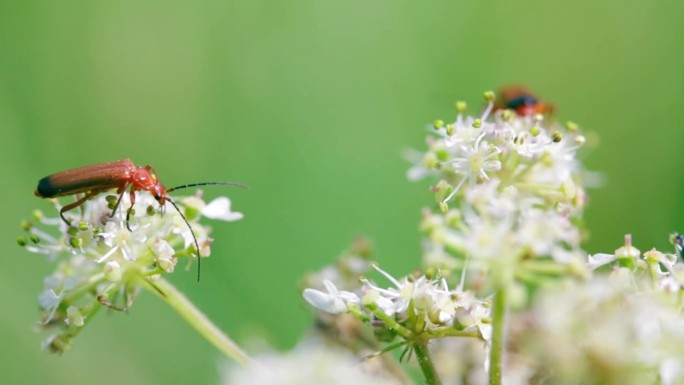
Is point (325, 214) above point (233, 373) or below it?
above

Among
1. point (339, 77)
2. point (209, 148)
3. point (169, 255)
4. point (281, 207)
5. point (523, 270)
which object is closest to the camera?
point (523, 270)

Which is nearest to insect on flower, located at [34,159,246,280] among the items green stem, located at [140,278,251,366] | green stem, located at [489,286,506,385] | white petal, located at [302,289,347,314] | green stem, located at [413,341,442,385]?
green stem, located at [140,278,251,366]

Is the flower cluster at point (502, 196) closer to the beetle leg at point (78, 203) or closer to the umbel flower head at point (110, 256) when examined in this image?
the umbel flower head at point (110, 256)

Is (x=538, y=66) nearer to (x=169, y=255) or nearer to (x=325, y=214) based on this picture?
(x=325, y=214)

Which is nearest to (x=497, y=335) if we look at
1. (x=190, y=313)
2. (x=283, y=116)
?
(x=190, y=313)

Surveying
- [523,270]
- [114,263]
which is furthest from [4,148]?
[523,270]

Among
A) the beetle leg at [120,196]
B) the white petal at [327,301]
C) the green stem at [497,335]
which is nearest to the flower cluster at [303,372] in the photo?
the green stem at [497,335]

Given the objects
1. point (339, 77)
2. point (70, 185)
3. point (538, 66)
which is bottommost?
point (70, 185)
